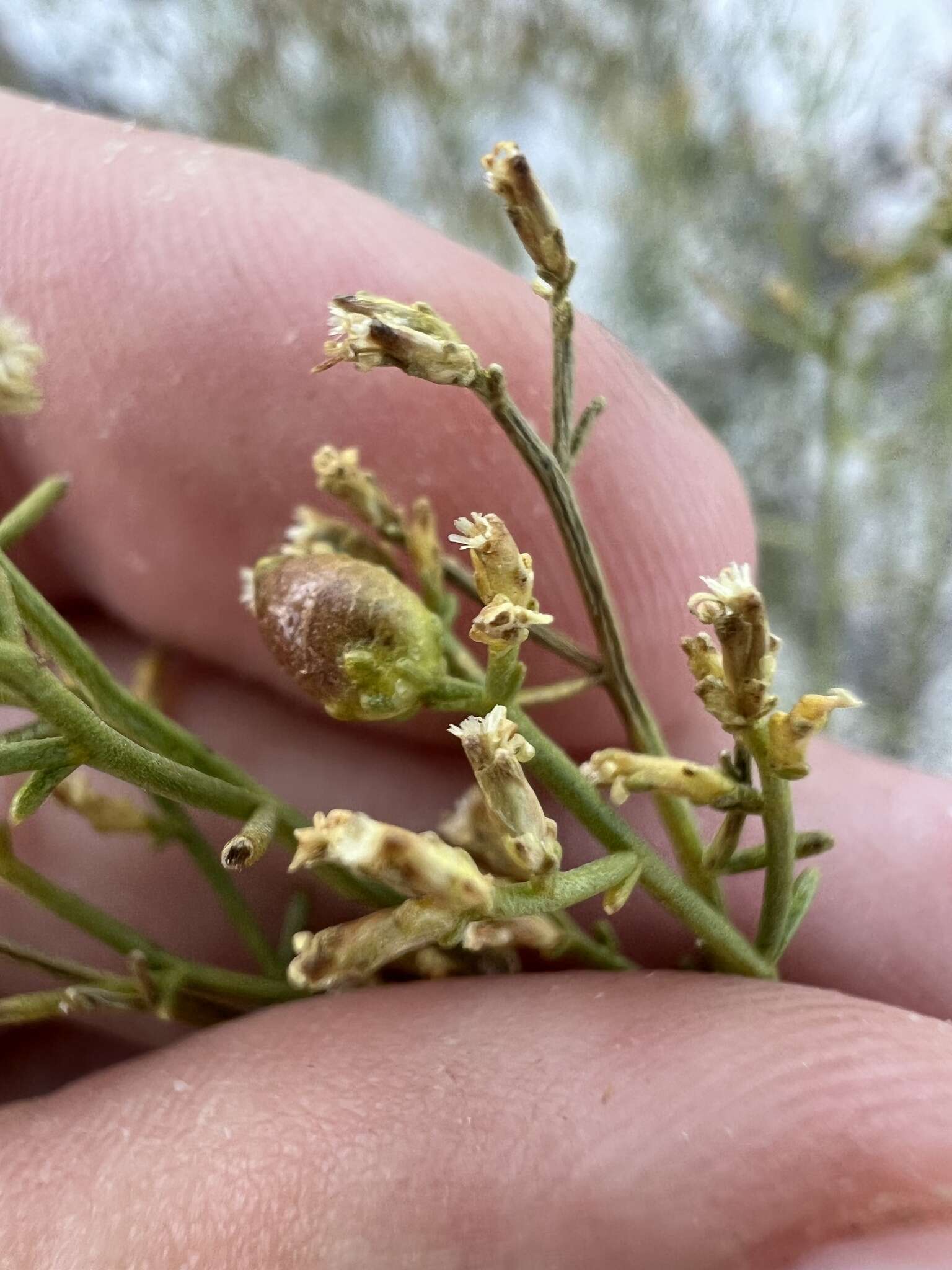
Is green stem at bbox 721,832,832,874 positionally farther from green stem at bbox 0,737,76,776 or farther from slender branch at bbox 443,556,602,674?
green stem at bbox 0,737,76,776

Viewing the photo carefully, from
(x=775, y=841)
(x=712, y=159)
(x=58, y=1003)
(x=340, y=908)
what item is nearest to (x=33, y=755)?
(x=58, y=1003)

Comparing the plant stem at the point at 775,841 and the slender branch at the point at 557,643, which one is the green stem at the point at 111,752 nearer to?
the slender branch at the point at 557,643

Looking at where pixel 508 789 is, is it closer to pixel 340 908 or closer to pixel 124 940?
pixel 124 940

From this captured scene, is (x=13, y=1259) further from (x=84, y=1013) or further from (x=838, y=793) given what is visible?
(x=838, y=793)

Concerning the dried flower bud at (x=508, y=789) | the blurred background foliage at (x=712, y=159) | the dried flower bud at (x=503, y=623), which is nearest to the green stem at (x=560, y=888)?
the dried flower bud at (x=508, y=789)

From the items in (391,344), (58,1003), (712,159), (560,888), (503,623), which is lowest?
(58,1003)

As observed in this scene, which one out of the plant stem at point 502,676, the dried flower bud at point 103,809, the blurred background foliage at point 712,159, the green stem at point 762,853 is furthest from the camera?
the blurred background foliage at point 712,159

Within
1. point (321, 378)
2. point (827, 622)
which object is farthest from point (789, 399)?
point (321, 378)
